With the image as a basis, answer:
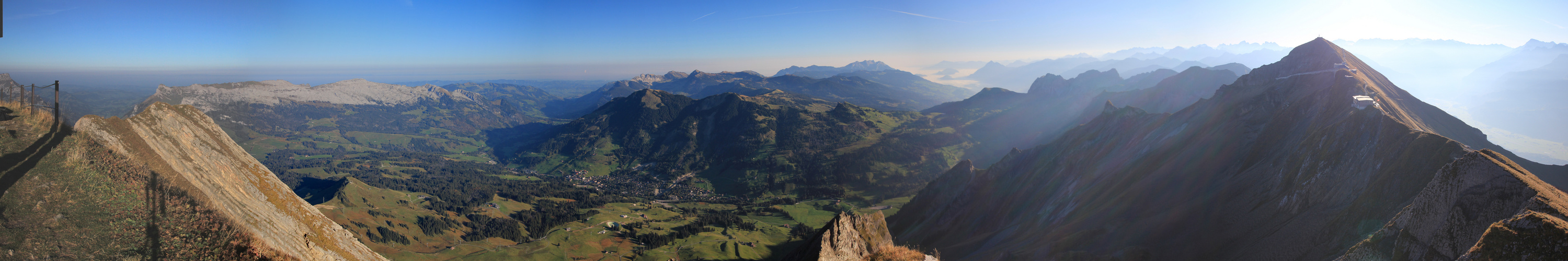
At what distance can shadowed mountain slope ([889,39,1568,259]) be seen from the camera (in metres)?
25.3

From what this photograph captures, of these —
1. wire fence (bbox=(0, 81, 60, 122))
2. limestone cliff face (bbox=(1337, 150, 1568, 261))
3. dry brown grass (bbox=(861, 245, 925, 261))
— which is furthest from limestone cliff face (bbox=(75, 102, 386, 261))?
limestone cliff face (bbox=(1337, 150, 1568, 261))

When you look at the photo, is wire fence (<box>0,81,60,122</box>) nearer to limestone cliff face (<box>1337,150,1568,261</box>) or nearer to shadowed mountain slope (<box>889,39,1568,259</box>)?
limestone cliff face (<box>1337,150,1568,261</box>)

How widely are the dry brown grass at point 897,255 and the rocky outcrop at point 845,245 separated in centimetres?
3

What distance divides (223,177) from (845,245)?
80.3ft

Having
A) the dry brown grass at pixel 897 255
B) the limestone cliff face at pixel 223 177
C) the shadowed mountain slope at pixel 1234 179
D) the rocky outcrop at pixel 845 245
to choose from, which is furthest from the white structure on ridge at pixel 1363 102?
the limestone cliff face at pixel 223 177

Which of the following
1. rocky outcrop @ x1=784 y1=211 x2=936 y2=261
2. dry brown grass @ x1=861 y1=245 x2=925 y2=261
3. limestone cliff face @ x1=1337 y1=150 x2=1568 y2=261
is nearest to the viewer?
limestone cliff face @ x1=1337 y1=150 x2=1568 y2=261

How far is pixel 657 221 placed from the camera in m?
124

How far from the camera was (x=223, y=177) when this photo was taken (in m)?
17.4

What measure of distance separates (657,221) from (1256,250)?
11538 centimetres

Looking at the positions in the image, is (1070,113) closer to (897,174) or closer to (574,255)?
(897,174)

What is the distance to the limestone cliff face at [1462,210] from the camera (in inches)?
601

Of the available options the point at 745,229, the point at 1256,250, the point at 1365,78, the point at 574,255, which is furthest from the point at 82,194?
the point at 745,229

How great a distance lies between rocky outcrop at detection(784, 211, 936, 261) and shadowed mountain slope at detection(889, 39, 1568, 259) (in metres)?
18.6

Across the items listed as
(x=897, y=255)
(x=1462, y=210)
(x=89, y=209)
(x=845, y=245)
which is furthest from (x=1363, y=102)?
(x=89, y=209)
